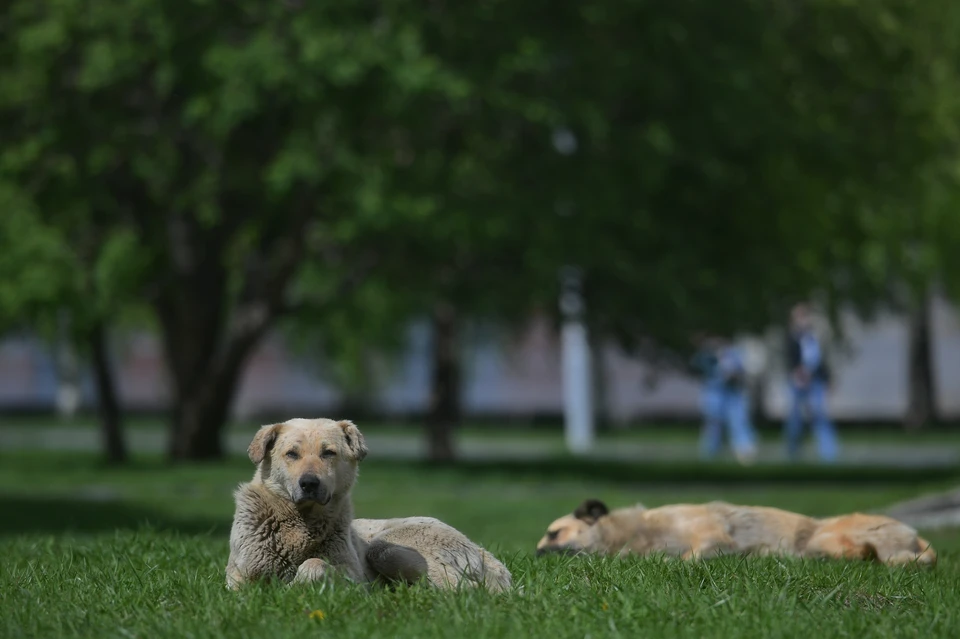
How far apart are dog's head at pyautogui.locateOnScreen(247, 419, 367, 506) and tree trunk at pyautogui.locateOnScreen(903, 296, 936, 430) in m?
34.9

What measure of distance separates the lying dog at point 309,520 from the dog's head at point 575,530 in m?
2.18

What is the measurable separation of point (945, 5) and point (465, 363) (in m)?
26.5

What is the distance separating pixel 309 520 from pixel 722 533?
337 centimetres

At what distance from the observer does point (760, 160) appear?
23.8m

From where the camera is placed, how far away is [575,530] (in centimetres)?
951

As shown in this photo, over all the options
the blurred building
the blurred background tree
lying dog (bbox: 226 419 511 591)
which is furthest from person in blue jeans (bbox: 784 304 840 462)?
the blurred building

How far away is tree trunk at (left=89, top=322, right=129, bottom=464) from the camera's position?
2583cm

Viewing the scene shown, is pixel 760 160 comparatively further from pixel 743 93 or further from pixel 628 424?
pixel 628 424

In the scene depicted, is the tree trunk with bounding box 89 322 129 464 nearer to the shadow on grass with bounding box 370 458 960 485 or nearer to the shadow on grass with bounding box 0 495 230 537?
the shadow on grass with bounding box 370 458 960 485

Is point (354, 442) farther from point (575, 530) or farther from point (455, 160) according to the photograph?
point (455, 160)

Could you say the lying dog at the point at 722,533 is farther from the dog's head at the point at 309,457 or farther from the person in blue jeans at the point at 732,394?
the person in blue jeans at the point at 732,394

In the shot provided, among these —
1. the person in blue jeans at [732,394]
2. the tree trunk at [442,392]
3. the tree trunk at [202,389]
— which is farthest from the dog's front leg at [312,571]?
the person in blue jeans at [732,394]

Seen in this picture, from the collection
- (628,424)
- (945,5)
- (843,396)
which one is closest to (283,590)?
(945,5)

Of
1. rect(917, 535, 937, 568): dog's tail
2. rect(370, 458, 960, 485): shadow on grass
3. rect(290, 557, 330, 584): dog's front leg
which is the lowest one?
rect(370, 458, 960, 485): shadow on grass
